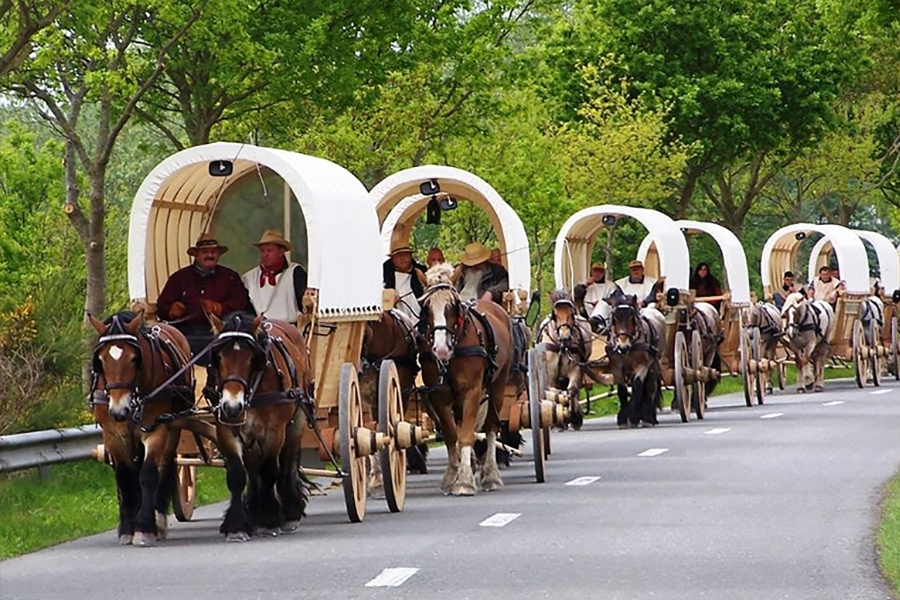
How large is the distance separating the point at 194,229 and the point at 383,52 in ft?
43.4

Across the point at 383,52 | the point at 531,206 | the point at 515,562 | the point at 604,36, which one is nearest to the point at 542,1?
the point at 531,206

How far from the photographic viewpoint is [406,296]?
20297 millimetres

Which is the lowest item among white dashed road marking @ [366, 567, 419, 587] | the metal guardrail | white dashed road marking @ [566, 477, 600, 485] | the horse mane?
white dashed road marking @ [366, 567, 419, 587]

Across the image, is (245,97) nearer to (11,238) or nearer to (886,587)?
(11,238)

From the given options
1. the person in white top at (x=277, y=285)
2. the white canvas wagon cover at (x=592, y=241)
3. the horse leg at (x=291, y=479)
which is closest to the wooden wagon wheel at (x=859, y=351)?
the white canvas wagon cover at (x=592, y=241)

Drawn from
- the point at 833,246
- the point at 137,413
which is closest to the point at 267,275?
the point at 137,413

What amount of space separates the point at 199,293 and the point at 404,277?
4.38 m

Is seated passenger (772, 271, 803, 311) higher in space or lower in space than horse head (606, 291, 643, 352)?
higher

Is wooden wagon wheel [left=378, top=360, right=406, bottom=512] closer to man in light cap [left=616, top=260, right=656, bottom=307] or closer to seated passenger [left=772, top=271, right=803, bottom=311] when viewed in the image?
man in light cap [left=616, top=260, right=656, bottom=307]

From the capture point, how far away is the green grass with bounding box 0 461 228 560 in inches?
597

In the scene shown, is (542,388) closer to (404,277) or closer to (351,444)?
(404,277)

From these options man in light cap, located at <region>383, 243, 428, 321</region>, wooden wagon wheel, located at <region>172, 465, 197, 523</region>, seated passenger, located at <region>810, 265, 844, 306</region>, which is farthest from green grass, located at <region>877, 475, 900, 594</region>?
seated passenger, located at <region>810, 265, 844, 306</region>

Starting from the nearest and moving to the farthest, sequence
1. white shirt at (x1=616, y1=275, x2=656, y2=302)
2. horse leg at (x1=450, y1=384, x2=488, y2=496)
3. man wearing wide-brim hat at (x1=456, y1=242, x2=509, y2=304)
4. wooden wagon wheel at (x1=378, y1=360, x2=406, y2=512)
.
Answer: wooden wagon wheel at (x1=378, y1=360, x2=406, y2=512), horse leg at (x1=450, y1=384, x2=488, y2=496), man wearing wide-brim hat at (x1=456, y1=242, x2=509, y2=304), white shirt at (x1=616, y1=275, x2=656, y2=302)

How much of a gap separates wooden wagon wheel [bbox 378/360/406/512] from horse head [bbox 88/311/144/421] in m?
2.58
